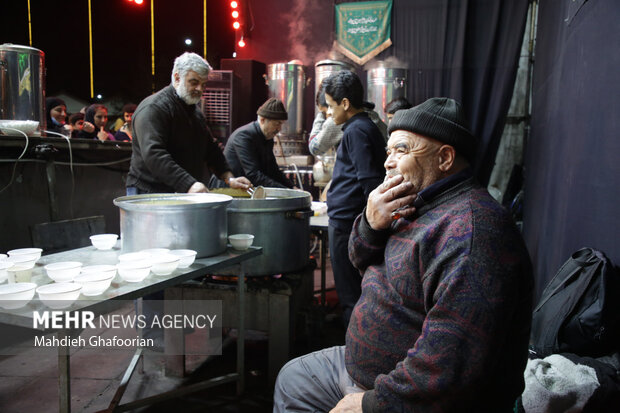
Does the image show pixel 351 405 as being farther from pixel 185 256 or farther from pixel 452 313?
pixel 185 256

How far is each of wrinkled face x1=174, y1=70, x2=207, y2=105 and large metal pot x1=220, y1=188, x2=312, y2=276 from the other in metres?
0.97

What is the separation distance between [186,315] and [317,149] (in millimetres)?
2353

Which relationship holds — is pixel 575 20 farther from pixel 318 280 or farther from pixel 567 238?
pixel 318 280

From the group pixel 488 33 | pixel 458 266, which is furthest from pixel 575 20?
pixel 488 33

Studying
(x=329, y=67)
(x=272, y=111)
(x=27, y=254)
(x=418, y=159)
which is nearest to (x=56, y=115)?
(x=272, y=111)

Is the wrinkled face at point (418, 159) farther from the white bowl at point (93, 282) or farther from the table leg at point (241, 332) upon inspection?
the table leg at point (241, 332)

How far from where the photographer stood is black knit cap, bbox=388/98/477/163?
130 cm

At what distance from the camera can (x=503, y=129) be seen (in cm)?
662

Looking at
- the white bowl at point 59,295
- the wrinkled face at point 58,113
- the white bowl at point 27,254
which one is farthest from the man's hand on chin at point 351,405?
the wrinkled face at point 58,113

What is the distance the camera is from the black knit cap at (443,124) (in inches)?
51.3

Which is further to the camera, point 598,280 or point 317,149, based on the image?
point 317,149

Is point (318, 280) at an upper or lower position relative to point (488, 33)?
lower

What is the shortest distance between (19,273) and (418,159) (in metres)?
1.43

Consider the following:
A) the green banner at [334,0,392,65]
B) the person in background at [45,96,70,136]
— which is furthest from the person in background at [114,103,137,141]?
the green banner at [334,0,392,65]
